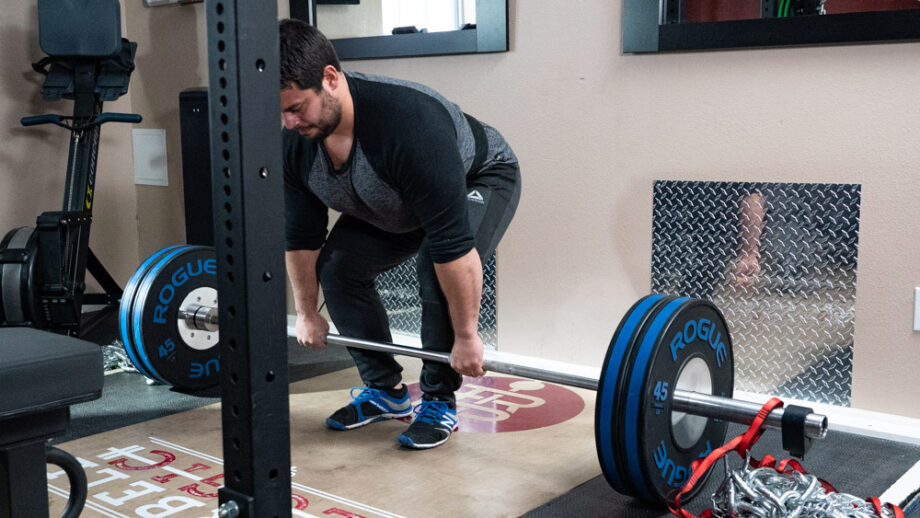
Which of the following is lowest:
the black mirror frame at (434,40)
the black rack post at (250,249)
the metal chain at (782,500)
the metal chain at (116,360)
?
the metal chain at (116,360)

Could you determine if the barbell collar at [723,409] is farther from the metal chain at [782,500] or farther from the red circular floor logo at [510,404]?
the red circular floor logo at [510,404]

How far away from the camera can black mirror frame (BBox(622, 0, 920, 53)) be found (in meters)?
2.31

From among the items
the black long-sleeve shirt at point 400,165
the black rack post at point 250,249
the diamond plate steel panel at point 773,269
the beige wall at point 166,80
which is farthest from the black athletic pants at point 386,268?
the beige wall at point 166,80

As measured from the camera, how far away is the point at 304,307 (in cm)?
235

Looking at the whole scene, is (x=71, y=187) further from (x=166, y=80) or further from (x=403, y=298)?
(x=403, y=298)

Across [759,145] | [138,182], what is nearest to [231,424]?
[759,145]

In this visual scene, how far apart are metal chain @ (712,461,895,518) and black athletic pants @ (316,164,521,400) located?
0.82 metres

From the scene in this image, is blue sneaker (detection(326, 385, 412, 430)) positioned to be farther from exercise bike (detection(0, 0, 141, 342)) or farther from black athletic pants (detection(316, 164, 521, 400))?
exercise bike (detection(0, 0, 141, 342))

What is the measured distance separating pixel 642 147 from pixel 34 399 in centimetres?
208

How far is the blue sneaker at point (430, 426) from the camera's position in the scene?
2301mm

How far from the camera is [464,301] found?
1.97 meters

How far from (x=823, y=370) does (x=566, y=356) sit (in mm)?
836

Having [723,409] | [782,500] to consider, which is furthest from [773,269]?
[782,500]

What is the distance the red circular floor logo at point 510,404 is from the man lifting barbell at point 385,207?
165 mm
